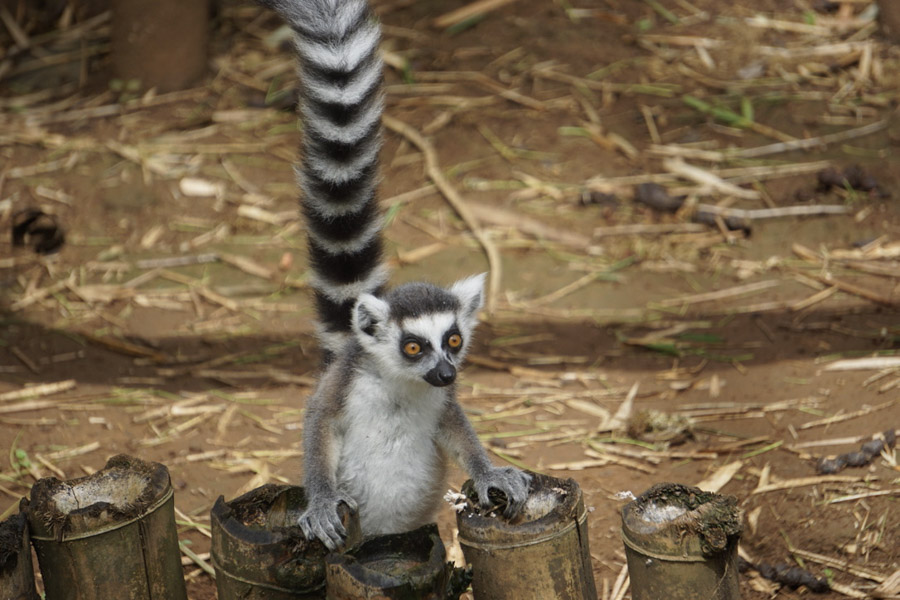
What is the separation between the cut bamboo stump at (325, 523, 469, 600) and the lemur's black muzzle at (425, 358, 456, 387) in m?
0.70

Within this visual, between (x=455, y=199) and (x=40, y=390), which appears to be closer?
(x=40, y=390)

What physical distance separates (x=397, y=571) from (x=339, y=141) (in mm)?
1660

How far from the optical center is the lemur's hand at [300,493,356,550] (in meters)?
2.82

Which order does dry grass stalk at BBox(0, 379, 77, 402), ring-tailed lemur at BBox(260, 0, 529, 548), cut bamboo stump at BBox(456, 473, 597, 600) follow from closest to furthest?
cut bamboo stump at BBox(456, 473, 597, 600)
ring-tailed lemur at BBox(260, 0, 529, 548)
dry grass stalk at BBox(0, 379, 77, 402)

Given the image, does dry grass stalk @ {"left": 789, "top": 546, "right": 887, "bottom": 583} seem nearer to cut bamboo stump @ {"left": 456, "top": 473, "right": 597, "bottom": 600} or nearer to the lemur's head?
cut bamboo stump @ {"left": 456, "top": 473, "right": 597, "bottom": 600}

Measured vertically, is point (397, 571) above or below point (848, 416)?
above

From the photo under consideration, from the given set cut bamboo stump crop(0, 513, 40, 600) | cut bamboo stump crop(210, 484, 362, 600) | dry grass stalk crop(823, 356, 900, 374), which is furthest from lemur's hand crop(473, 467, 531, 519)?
dry grass stalk crop(823, 356, 900, 374)

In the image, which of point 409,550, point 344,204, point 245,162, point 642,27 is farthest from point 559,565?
point 642,27

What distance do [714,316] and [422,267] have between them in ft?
5.98

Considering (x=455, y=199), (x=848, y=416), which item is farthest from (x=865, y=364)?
(x=455, y=199)

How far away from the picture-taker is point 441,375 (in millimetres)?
3234

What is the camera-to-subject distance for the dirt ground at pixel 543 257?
4453 mm

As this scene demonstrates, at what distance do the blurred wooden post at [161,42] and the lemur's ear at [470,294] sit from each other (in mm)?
5179

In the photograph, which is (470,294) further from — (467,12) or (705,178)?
(467,12)
